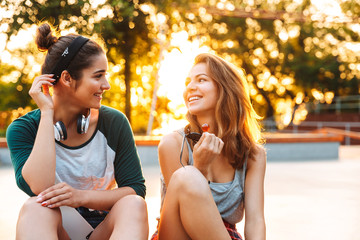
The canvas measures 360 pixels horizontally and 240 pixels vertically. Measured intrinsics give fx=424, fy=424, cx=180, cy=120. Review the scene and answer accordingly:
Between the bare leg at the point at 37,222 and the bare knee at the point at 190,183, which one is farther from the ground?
the bare knee at the point at 190,183

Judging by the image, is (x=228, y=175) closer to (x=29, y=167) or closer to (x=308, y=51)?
(x=29, y=167)

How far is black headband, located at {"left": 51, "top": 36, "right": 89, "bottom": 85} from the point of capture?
202 cm

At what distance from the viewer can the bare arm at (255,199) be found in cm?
205

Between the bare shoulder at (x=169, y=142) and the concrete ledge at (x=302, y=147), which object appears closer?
the bare shoulder at (x=169, y=142)

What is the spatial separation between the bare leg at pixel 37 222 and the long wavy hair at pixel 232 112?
0.83 m

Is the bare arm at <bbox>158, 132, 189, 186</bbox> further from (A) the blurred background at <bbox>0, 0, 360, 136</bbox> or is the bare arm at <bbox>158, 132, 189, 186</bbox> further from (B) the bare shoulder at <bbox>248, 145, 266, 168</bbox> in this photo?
(A) the blurred background at <bbox>0, 0, 360, 136</bbox>

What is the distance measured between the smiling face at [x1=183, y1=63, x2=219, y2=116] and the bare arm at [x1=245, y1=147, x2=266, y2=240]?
361 millimetres

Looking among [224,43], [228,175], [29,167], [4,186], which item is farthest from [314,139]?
[224,43]

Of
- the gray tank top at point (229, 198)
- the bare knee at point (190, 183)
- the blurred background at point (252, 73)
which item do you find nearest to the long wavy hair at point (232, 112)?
the gray tank top at point (229, 198)

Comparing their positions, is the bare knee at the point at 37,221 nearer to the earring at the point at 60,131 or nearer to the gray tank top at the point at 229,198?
the earring at the point at 60,131

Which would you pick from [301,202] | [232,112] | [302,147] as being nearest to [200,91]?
[232,112]

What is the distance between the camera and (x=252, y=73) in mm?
24188

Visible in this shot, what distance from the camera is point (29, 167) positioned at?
189cm

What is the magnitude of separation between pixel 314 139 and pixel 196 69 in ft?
27.0
